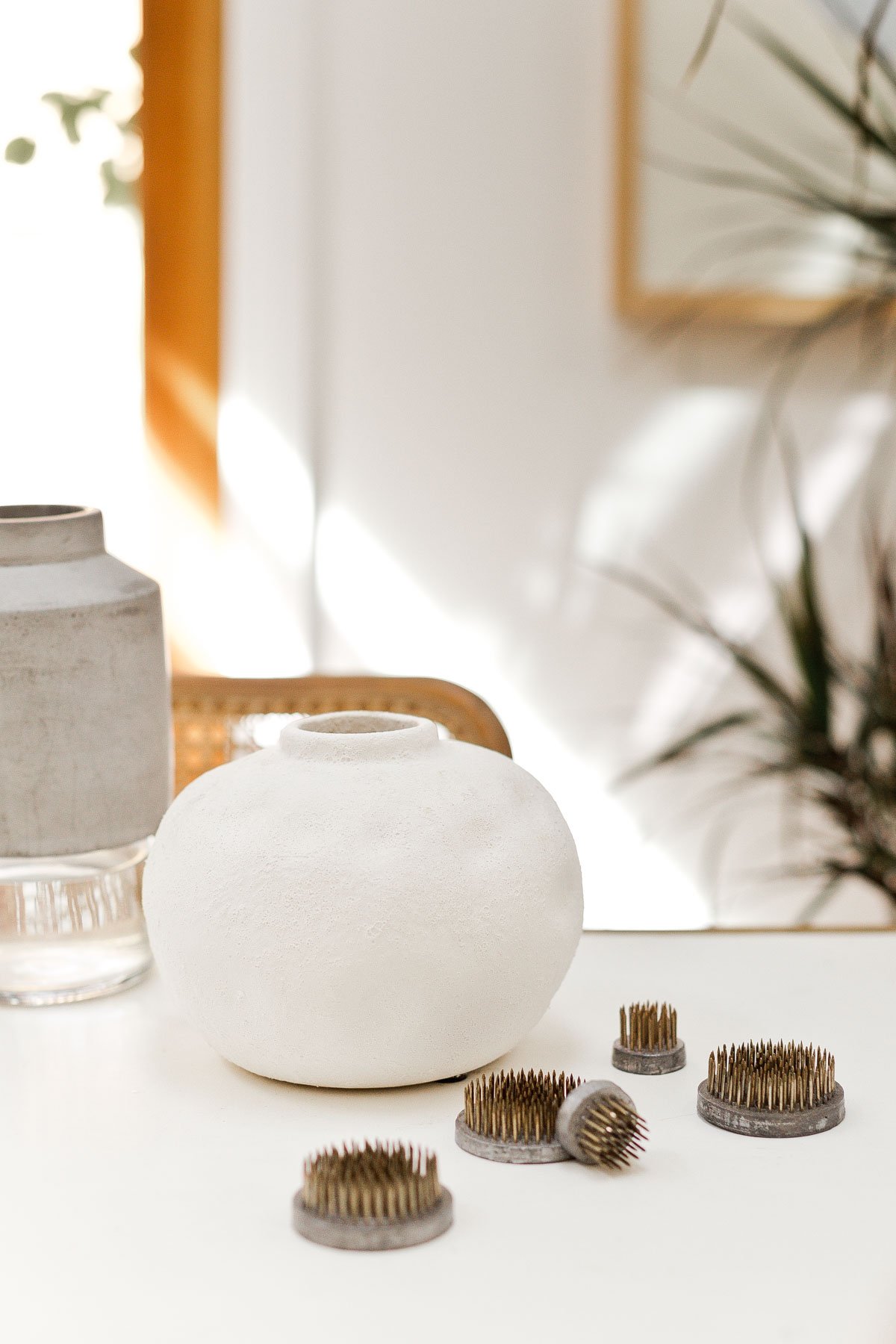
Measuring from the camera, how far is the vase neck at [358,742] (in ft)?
2.53

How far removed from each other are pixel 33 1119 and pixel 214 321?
1561 millimetres

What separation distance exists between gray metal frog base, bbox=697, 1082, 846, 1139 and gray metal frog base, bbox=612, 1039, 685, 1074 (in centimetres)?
7

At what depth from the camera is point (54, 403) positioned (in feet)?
7.63

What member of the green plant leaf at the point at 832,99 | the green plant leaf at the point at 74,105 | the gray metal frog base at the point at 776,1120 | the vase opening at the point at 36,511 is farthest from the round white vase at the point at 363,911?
the green plant leaf at the point at 74,105

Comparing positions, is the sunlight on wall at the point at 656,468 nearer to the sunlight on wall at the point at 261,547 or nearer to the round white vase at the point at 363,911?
the sunlight on wall at the point at 261,547

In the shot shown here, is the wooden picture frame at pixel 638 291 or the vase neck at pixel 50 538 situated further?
the wooden picture frame at pixel 638 291

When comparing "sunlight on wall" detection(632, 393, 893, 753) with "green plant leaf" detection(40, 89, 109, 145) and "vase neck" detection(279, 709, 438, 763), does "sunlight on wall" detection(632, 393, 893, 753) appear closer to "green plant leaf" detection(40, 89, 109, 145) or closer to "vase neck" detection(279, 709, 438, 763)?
"green plant leaf" detection(40, 89, 109, 145)

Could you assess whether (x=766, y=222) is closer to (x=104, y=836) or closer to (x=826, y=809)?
(x=826, y=809)

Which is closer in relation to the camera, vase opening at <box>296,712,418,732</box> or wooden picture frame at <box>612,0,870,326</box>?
vase opening at <box>296,712,418,732</box>

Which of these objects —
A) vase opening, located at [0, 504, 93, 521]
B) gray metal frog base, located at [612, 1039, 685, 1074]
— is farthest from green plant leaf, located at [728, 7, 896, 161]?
gray metal frog base, located at [612, 1039, 685, 1074]

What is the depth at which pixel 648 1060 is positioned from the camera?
2.64ft

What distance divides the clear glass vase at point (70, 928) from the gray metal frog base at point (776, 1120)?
39 cm

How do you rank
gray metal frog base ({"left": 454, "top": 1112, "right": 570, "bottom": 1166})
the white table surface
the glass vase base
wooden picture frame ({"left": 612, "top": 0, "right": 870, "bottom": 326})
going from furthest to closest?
wooden picture frame ({"left": 612, "top": 0, "right": 870, "bottom": 326}), the glass vase base, gray metal frog base ({"left": 454, "top": 1112, "right": 570, "bottom": 1166}), the white table surface

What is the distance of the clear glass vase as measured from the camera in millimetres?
922
